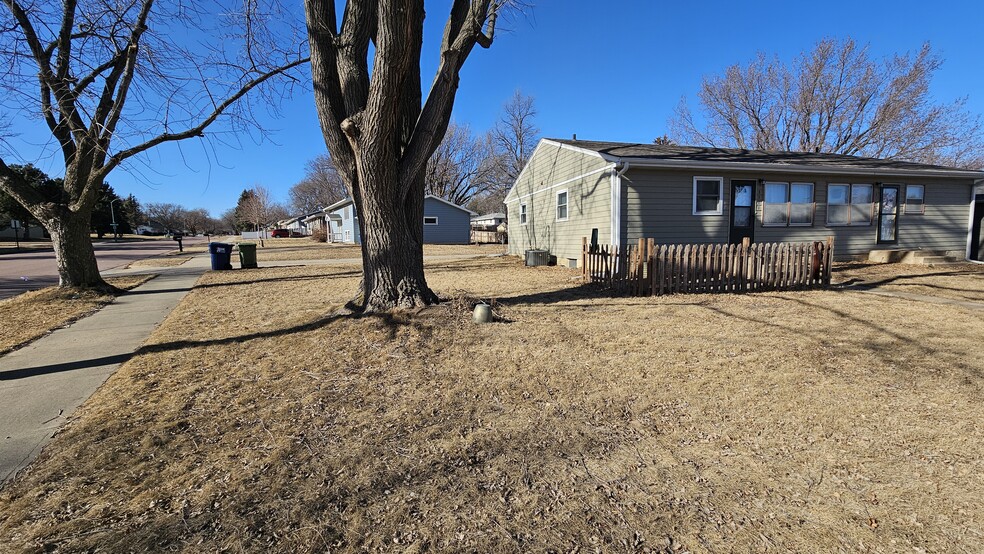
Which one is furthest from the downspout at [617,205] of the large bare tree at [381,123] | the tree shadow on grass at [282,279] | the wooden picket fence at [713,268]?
the tree shadow on grass at [282,279]

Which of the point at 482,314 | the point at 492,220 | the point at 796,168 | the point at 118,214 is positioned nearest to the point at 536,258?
the point at 796,168

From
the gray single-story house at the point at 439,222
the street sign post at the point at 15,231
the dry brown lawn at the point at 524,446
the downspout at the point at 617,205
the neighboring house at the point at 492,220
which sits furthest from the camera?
the neighboring house at the point at 492,220

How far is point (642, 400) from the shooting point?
11.7 ft

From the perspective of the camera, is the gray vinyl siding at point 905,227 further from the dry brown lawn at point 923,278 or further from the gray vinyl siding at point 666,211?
the gray vinyl siding at point 666,211

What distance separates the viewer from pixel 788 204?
496 inches

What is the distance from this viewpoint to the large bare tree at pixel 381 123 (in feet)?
19.0

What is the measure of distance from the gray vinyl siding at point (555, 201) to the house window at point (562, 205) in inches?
6.2

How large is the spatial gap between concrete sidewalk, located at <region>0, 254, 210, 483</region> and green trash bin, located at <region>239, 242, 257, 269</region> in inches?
279

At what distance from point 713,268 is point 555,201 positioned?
296 inches

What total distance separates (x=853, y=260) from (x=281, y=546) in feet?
54.9

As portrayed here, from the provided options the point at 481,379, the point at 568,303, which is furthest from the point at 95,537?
the point at 568,303

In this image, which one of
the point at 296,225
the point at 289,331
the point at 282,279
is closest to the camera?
the point at 289,331

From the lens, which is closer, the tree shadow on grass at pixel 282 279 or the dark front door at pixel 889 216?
the tree shadow on grass at pixel 282 279

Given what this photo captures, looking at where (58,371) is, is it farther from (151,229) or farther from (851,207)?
(151,229)
